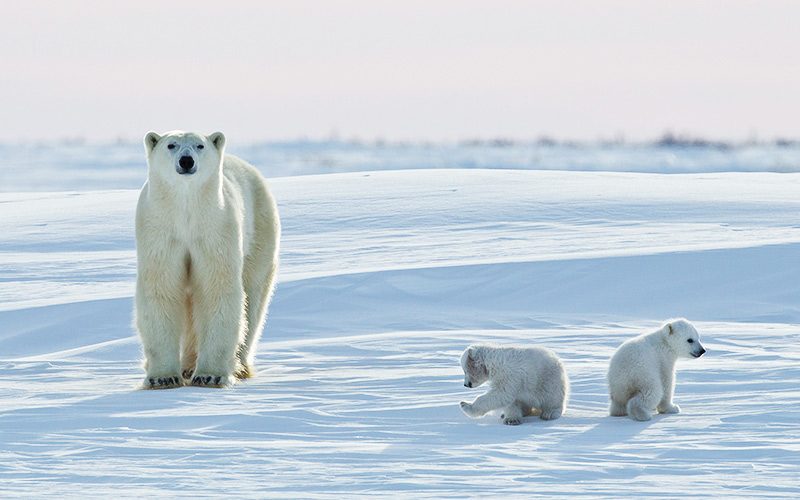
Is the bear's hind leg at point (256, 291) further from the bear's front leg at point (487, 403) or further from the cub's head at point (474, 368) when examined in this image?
the bear's front leg at point (487, 403)

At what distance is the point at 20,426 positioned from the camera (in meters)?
5.32

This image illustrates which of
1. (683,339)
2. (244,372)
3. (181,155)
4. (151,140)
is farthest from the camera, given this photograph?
(244,372)

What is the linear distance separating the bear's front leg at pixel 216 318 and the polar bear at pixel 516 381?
142cm

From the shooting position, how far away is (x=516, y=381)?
5586 mm

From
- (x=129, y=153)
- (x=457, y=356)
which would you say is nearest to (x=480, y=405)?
(x=457, y=356)

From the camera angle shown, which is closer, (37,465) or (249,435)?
(37,465)

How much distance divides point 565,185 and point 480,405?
8470 mm

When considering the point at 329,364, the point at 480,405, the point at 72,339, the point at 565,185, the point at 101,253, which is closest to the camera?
the point at 480,405

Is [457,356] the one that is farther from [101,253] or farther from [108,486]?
[101,253]

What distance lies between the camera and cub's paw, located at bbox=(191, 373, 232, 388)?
6.59 m

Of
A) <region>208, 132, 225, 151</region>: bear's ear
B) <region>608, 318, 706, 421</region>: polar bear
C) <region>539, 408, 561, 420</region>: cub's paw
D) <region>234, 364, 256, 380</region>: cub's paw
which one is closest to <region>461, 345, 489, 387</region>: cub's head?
<region>539, 408, 561, 420</region>: cub's paw

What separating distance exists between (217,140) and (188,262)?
1.97 feet

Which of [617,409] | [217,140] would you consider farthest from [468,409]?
[217,140]

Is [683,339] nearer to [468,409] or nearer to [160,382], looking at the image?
[468,409]
